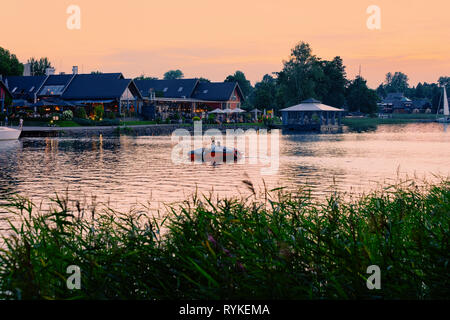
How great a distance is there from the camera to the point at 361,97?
429 ft

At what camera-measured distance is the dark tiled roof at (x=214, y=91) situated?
350 ft

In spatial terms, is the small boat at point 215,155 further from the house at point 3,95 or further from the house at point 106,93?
the house at point 106,93

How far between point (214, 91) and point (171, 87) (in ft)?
29.0

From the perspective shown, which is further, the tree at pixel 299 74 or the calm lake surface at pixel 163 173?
the tree at pixel 299 74

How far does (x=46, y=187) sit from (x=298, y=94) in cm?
9398

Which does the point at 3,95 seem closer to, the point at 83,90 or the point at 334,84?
the point at 83,90

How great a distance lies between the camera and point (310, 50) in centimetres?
11200

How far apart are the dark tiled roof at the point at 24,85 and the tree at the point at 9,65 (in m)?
5.21

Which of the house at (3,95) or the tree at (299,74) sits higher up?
the tree at (299,74)

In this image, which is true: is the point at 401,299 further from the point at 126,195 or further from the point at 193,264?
the point at 126,195

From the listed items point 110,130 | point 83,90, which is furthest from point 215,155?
point 83,90

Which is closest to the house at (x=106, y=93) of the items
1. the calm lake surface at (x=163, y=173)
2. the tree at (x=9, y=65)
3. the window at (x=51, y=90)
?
the window at (x=51, y=90)

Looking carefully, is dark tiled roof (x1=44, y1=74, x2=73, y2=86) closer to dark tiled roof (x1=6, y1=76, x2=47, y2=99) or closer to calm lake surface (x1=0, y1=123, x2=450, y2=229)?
dark tiled roof (x1=6, y1=76, x2=47, y2=99)

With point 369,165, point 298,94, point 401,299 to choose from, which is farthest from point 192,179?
point 298,94
